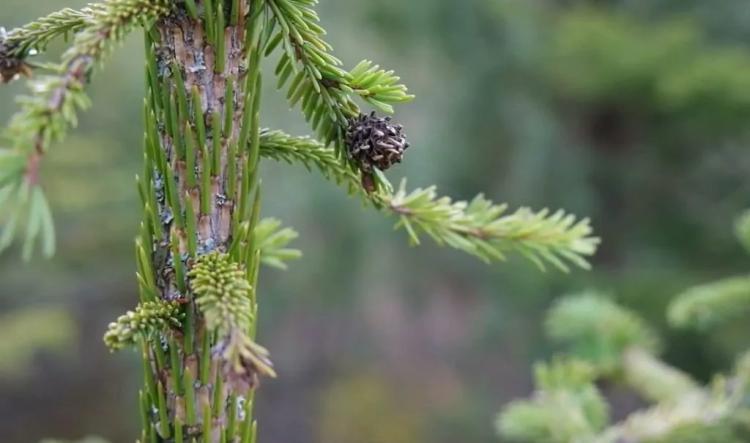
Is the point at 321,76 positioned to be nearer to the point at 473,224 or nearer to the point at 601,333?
the point at 473,224

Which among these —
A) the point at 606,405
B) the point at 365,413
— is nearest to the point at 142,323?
the point at 606,405

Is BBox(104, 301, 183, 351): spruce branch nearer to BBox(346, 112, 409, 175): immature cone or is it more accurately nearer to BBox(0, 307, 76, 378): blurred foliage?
BBox(346, 112, 409, 175): immature cone

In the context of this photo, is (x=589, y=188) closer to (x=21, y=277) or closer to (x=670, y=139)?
(x=670, y=139)

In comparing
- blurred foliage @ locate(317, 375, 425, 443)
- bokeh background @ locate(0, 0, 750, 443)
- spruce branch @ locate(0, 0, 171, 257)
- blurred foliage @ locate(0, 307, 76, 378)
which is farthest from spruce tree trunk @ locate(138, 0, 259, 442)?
blurred foliage @ locate(317, 375, 425, 443)

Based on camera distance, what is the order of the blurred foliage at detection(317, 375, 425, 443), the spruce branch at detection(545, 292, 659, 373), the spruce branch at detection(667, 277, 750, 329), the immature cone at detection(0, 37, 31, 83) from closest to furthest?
1. the immature cone at detection(0, 37, 31, 83)
2. the spruce branch at detection(667, 277, 750, 329)
3. the spruce branch at detection(545, 292, 659, 373)
4. the blurred foliage at detection(317, 375, 425, 443)

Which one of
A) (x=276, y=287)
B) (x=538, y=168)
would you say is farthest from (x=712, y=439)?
(x=276, y=287)

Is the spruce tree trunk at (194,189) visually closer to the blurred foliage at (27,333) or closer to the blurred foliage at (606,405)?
the blurred foliage at (606,405)

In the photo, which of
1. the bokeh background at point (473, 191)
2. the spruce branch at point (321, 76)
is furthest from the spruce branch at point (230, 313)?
the bokeh background at point (473, 191)
